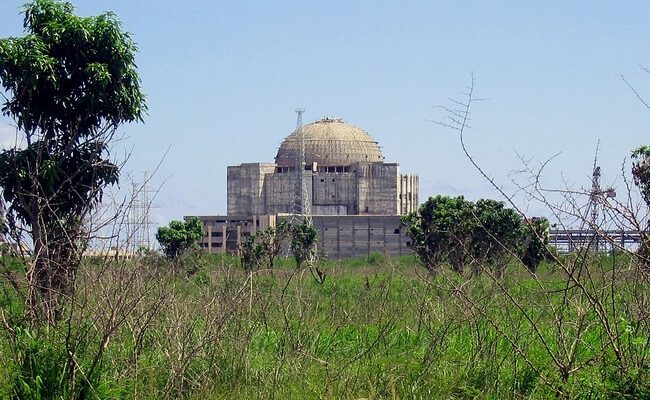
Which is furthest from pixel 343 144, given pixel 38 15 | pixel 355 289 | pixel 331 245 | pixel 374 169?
pixel 38 15

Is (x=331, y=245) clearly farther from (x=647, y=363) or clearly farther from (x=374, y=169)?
(x=647, y=363)

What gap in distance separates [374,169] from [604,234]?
106397mm

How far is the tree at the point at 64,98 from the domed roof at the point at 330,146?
10090 centimetres

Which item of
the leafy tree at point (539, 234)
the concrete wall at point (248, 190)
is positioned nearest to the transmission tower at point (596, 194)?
the leafy tree at point (539, 234)

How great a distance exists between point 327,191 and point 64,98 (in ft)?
327

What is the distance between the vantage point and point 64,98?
13352 mm

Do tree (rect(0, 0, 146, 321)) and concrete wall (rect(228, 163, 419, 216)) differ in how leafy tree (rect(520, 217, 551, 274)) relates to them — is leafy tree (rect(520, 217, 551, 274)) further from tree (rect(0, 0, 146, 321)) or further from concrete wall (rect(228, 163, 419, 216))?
concrete wall (rect(228, 163, 419, 216))

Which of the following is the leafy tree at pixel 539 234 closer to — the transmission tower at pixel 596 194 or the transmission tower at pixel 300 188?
the transmission tower at pixel 596 194

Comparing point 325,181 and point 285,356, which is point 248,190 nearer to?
Answer: point 325,181

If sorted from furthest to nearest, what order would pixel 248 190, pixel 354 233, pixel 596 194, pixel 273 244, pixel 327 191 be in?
1. pixel 248 190
2. pixel 327 191
3. pixel 354 233
4. pixel 273 244
5. pixel 596 194

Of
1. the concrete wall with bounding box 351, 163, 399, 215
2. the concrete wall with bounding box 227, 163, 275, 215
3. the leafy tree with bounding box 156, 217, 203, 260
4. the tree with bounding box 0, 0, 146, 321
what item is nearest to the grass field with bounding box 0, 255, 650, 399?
the tree with bounding box 0, 0, 146, 321

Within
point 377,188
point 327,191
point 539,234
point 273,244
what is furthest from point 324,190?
point 539,234

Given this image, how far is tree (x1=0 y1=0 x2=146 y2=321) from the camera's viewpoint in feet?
42.4

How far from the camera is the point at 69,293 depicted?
10.0 meters
